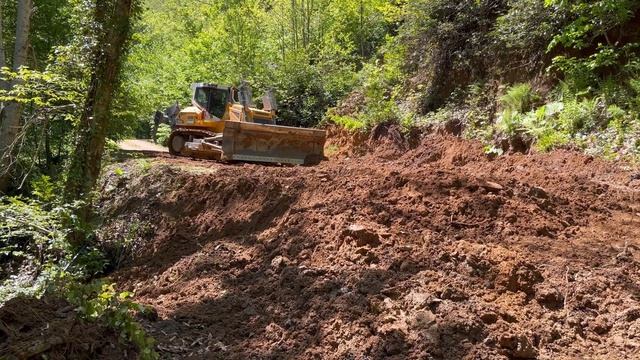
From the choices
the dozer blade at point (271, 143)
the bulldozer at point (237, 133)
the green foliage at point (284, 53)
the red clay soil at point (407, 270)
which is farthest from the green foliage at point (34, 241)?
the green foliage at point (284, 53)

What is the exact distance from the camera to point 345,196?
6.32 metres

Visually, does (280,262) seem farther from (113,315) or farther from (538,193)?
(538,193)

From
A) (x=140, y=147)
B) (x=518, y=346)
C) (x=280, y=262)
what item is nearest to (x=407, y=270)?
(x=518, y=346)

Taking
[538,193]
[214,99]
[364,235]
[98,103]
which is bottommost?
[364,235]

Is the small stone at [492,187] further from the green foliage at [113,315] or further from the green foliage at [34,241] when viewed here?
the green foliage at [34,241]

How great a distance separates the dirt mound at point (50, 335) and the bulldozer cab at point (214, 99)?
11352 millimetres

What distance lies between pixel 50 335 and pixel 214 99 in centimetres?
1205

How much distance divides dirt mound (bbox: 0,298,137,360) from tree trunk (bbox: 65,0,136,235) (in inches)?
195

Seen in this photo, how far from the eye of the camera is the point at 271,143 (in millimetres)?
12602

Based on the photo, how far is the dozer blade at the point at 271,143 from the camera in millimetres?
12133

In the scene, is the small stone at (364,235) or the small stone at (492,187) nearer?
the small stone at (364,235)

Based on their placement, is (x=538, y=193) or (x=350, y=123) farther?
(x=350, y=123)

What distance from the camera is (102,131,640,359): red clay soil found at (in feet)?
12.8

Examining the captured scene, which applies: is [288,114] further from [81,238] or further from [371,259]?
[371,259]
